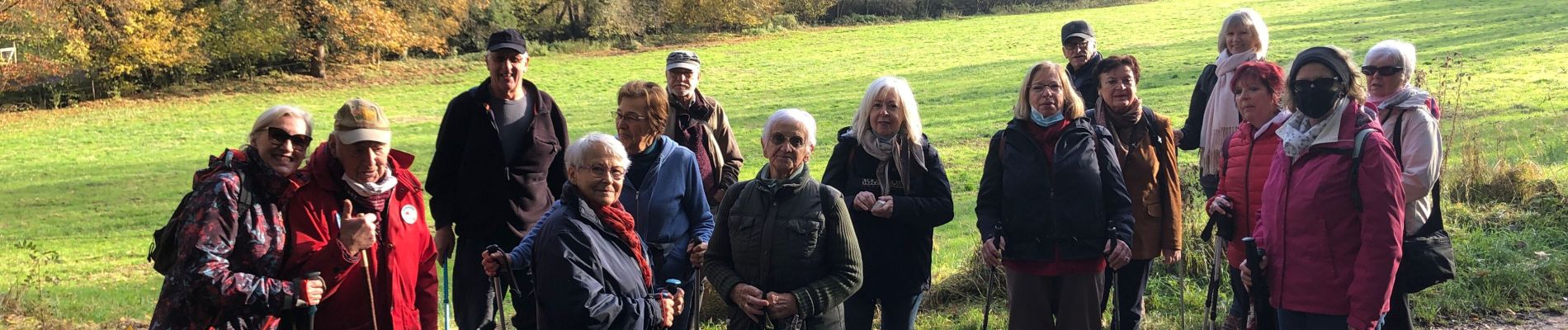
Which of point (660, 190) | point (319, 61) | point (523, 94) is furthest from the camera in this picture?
point (319, 61)

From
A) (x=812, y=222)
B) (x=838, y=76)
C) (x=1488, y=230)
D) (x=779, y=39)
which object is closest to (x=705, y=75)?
(x=838, y=76)

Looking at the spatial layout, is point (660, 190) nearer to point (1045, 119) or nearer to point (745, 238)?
point (745, 238)

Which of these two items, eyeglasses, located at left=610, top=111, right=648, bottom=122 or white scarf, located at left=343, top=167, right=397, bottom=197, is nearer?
white scarf, located at left=343, top=167, right=397, bottom=197

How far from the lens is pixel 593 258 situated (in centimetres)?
367

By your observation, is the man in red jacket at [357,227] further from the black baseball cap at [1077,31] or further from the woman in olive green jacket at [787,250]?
the black baseball cap at [1077,31]

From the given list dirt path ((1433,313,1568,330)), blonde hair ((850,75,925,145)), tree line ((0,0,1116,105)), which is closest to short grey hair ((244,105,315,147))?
blonde hair ((850,75,925,145))

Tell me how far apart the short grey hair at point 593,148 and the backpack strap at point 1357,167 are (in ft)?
7.91

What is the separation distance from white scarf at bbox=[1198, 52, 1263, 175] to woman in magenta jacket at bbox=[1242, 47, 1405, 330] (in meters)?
1.98

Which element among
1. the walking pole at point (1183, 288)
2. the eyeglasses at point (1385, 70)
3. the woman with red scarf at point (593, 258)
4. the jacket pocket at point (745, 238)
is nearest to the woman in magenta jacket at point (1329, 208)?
the eyeglasses at point (1385, 70)

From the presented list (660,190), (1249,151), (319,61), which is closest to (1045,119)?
(1249,151)

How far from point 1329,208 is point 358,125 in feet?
10.6

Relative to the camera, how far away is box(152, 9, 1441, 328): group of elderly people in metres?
3.67

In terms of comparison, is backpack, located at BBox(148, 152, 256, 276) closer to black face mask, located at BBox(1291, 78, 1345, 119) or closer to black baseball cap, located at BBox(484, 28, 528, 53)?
black baseball cap, located at BBox(484, 28, 528, 53)

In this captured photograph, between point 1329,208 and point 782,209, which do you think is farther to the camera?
point 782,209
